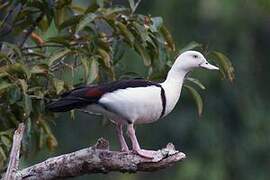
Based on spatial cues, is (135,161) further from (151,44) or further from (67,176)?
(151,44)

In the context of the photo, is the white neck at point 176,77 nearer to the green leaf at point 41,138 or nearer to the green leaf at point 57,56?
the green leaf at point 57,56

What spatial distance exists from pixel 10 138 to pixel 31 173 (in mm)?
640

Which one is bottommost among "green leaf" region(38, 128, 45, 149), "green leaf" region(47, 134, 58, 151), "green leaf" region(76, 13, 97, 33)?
"green leaf" region(47, 134, 58, 151)

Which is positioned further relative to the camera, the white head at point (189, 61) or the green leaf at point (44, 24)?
the green leaf at point (44, 24)

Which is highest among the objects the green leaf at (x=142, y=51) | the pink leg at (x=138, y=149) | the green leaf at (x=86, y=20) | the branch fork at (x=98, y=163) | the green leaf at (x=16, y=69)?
the green leaf at (x=86, y=20)

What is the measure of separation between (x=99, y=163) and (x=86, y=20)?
0.93m

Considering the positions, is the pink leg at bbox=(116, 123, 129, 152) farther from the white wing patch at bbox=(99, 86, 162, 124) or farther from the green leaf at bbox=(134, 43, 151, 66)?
the green leaf at bbox=(134, 43, 151, 66)

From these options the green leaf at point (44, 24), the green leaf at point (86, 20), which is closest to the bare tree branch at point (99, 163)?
the green leaf at point (86, 20)

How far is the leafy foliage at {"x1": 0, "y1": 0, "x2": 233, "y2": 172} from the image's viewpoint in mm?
5648

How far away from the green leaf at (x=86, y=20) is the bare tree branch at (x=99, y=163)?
765 millimetres

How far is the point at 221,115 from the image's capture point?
13.1 meters

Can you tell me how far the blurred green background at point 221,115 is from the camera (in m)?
12.9

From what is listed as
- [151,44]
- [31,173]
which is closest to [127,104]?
[31,173]

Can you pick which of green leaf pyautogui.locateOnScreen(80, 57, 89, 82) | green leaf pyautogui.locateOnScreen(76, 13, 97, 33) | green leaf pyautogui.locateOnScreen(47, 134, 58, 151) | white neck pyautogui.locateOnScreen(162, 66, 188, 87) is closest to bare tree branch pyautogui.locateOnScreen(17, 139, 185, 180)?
white neck pyautogui.locateOnScreen(162, 66, 188, 87)
